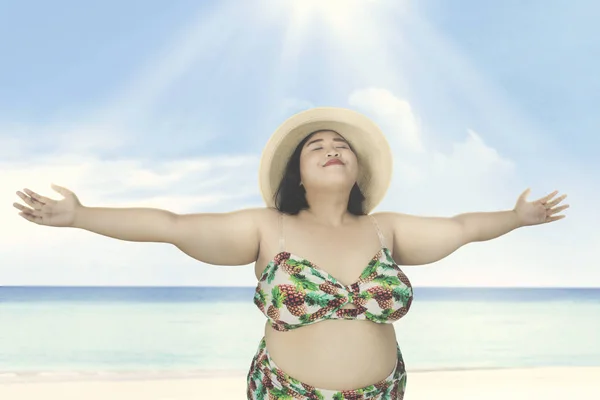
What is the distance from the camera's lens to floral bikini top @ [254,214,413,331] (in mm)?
2297

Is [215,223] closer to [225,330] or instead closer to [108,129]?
[225,330]

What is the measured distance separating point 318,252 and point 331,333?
28 centimetres

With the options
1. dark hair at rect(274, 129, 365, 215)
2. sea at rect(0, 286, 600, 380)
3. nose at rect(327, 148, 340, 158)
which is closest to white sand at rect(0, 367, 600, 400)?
sea at rect(0, 286, 600, 380)

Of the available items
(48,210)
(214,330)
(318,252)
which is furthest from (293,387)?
(214,330)

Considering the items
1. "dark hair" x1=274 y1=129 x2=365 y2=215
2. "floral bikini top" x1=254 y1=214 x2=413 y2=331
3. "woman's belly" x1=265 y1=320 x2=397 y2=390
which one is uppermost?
"dark hair" x1=274 y1=129 x2=365 y2=215

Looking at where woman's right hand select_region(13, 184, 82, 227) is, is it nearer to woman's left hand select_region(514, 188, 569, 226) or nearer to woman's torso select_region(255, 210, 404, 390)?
woman's torso select_region(255, 210, 404, 390)

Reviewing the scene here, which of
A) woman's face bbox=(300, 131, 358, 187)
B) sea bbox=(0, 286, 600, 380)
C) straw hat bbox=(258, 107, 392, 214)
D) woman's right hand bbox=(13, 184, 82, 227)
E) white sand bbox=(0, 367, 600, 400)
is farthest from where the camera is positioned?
sea bbox=(0, 286, 600, 380)

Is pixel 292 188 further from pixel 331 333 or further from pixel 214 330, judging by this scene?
pixel 214 330

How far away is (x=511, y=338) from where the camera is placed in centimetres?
1461

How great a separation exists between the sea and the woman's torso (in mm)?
6184

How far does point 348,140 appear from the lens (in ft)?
9.53

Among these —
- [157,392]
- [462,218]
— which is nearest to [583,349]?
[157,392]

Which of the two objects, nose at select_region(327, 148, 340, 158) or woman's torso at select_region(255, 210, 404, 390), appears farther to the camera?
nose at select_region(327, 148, 340, 158)

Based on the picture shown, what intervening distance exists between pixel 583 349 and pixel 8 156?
1357 cm
